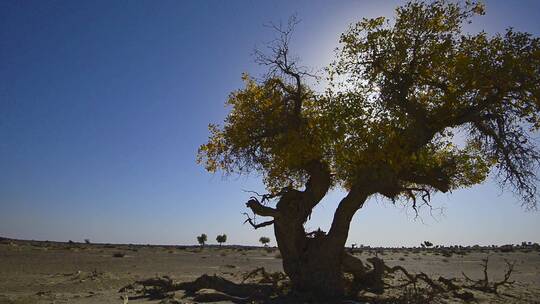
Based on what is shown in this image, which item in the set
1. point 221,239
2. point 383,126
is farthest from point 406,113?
point 221,239

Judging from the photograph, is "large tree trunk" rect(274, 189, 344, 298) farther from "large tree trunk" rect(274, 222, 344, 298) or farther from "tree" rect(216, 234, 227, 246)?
"tree" rect(216, 234, 227, 246)

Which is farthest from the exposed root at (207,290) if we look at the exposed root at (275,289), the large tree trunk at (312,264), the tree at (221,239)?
the tree at (221,239)

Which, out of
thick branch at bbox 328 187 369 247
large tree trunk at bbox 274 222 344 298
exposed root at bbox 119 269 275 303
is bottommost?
exposed root at bbox 119 269 275 303

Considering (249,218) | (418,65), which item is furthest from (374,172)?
(249,218)

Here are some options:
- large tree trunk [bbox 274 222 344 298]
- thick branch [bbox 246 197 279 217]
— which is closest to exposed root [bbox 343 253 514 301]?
large tree trunk [bbox 274 222 344 298]

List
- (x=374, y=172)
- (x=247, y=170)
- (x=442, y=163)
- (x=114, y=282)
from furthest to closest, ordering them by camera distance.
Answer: (x=114, y=282), (x=247, y=170), (x=442, y=163), (x=374, y=172)

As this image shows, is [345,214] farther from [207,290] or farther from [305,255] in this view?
[207,290]

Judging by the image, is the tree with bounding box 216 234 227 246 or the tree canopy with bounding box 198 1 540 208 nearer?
the tree canopy with bounding box 198 1 540 208

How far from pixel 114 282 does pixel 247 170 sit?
7722 mm

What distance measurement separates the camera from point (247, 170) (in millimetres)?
17969

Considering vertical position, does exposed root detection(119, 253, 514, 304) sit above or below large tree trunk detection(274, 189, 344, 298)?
below

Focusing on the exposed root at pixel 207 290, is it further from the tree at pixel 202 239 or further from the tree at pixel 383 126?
the tree at pixel 202 239

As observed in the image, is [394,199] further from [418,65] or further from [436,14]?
[436,14]

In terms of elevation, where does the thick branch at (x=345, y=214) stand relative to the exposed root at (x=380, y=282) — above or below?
above
